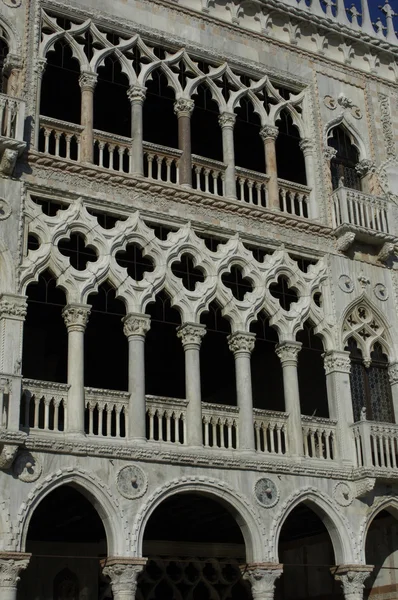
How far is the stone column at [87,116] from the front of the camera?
15742 millimetres

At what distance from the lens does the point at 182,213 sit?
640 inches

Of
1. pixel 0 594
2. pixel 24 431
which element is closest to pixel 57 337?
pixel 24 431

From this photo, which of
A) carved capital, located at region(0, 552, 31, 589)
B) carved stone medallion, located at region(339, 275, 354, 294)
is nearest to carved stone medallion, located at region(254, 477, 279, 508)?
carved capital, located at region(0, 552, 31, 589)

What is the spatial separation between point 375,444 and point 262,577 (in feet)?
10.5

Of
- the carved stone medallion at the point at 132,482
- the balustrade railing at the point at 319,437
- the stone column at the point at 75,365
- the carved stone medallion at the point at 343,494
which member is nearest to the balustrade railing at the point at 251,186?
the balustrade railing at the point at 319,437

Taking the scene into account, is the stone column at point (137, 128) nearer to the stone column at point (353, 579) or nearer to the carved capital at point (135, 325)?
the carved capital at point (135, 325)

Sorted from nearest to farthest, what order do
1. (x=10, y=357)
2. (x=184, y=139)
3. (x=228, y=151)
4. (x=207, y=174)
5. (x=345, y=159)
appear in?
(x=10, y=357) < (x=184, y=139) < (x=207, y=174) < (x=228, y=151) < (x=345, y=159)

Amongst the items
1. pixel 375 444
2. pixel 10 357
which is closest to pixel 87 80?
pixel 10 357

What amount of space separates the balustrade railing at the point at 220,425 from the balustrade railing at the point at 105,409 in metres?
1.37

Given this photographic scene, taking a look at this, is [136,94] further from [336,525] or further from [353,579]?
[353,579]

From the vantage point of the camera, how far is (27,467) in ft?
43.3

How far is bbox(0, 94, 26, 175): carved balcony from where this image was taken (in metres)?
14.5

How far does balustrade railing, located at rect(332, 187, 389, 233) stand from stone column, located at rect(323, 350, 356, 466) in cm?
269

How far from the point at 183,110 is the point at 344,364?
18.3ft
